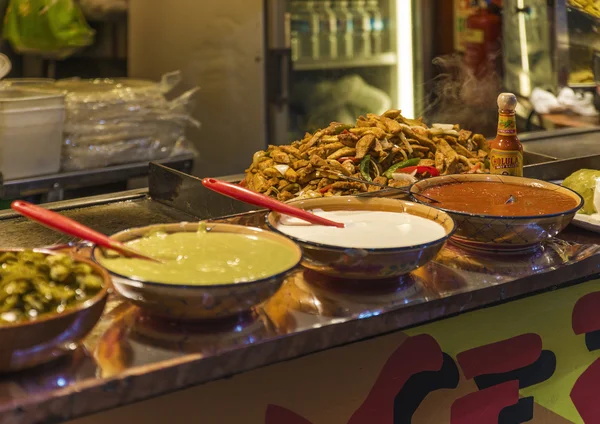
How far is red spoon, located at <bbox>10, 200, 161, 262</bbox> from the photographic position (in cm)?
118

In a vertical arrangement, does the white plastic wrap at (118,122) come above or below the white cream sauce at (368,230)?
above

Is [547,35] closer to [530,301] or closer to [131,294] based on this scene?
[530,301]

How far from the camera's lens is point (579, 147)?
117 inches

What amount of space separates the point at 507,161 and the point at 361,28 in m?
2.95

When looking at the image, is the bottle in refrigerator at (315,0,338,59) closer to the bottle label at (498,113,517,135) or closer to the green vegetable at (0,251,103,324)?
the bottle label at (498,113,517,135)

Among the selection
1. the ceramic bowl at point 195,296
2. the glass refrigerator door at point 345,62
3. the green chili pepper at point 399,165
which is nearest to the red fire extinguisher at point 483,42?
the glass refrigerator door at point 345,62

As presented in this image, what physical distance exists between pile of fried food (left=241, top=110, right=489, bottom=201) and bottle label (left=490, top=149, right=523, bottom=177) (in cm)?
27

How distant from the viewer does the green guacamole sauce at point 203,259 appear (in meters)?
1.16

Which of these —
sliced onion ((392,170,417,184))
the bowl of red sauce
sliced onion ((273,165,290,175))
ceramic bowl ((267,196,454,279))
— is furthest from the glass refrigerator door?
ceramic bowl ((267,196,454,279))

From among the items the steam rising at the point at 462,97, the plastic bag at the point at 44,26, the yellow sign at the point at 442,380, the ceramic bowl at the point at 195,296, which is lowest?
the yellow sign at the point at 442,380

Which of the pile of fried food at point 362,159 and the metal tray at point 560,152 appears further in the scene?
the metal tray at point 560,152

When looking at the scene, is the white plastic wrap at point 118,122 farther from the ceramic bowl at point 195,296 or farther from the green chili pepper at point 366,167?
the ceramic bowl at point 195,296

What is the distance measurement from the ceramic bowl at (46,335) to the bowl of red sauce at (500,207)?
2.59 ft

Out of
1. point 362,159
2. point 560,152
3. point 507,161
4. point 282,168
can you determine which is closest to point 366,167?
point 362,159
